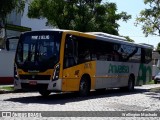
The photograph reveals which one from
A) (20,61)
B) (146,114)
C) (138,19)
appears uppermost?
(138,19)

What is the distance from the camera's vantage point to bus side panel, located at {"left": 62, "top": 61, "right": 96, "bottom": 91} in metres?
17.4

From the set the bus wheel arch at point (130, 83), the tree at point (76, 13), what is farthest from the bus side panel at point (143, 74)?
the tree at point (76, 13)

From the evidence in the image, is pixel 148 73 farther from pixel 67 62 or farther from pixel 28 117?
pixel 28 117

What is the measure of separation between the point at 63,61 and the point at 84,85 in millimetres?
2501

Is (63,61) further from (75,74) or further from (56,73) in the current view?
(75,74)

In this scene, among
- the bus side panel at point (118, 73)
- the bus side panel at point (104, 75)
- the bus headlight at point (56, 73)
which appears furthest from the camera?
the bus side panel at point (118, 73)

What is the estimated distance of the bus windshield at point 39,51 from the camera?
17078 millimetres

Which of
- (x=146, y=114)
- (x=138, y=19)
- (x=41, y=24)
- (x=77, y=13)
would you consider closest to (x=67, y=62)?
(x=146, y=114)

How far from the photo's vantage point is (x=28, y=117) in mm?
11508

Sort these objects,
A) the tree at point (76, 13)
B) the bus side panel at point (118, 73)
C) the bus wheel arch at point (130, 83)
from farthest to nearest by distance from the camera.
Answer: the tree at point (76, 13) → the bus wheel arch at point (130, 83) → the bus side panel at point (118, 73)

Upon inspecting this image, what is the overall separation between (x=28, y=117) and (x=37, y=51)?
6.29 m

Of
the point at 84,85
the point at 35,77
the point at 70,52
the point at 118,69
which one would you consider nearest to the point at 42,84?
the point at 35,77

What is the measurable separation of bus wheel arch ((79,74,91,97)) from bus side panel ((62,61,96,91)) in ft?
0.71

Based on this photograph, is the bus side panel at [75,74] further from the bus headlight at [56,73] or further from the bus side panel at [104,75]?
the bus side panel at [104,75]
